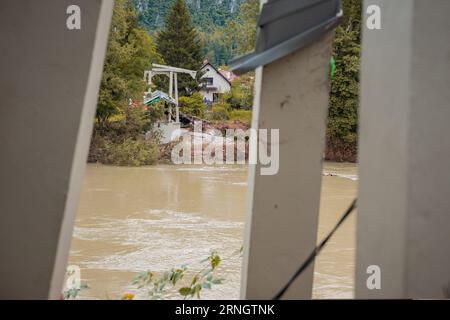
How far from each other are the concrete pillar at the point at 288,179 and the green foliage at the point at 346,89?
16.7 m

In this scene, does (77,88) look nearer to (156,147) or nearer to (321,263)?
(321,263)

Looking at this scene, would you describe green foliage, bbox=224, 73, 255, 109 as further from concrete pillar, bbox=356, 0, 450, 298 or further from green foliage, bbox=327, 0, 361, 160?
concrete pillar, bbox=356, 0, 450, 298

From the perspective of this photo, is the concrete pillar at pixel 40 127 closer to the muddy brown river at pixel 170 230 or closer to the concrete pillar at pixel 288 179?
the concrete pillar at pixel 288 179

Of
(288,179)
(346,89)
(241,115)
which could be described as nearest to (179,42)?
(241,115)

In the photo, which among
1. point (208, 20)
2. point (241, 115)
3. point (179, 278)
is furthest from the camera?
point (208, 20)

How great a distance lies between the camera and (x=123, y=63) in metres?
17.2

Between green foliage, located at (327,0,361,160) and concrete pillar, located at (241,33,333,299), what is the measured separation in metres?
16.7

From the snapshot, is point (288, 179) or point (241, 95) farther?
point (241, 95)

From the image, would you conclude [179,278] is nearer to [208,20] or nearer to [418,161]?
Answer: [418,161]

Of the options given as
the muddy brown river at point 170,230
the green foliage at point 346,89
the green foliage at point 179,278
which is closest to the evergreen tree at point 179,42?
the green foliage at point 346,89

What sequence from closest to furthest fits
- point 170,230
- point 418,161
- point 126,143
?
point 418,161
point 170,230
point 126,143

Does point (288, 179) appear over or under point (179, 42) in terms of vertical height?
under

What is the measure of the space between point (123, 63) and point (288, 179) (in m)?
16.8

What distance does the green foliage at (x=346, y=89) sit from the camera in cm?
1766
